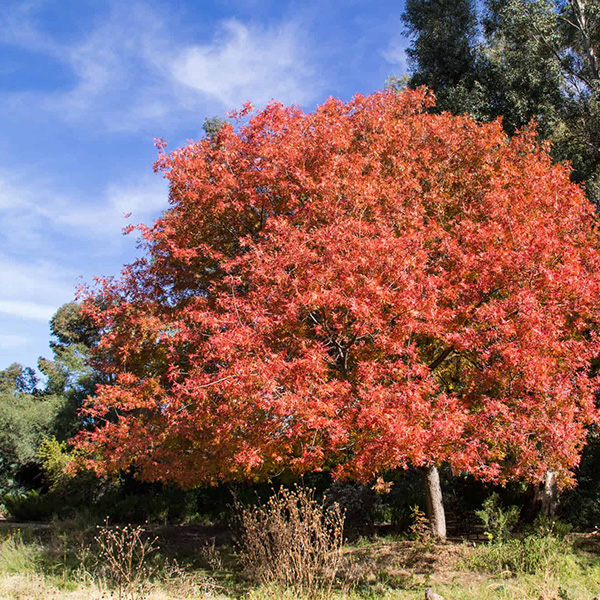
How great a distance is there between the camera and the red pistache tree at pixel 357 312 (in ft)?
23.2

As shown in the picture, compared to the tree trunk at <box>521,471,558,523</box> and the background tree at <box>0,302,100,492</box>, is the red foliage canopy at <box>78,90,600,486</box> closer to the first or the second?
the tree trunk at <box>521,471,558,523</box>

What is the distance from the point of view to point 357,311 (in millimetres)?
7043

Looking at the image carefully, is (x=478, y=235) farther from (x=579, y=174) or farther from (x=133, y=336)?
(x=579, y=174)

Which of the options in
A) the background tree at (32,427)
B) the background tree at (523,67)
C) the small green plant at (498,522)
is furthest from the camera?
the background tree at (32,427)

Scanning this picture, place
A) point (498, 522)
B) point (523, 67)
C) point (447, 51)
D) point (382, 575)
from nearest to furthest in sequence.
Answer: point (382, 575)
point (498, 522)
point (523, 67)
point (447, 51)

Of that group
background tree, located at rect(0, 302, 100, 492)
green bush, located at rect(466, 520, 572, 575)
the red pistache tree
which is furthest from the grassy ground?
background tree, located at rect(0, 302, 100, 492)

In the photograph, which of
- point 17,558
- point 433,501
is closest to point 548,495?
point 433,501

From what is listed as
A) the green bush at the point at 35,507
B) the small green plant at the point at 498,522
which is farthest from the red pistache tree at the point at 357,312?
the green bush at the point at 35,507

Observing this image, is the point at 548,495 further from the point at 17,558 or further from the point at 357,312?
the point at 17,558

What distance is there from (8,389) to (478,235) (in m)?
52.0

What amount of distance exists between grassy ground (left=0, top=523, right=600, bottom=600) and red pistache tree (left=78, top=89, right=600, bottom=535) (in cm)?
144

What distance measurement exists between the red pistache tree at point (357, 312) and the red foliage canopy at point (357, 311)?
4 centimetres

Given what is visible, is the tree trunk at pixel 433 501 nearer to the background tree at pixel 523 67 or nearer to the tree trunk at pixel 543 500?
the tree trunk at pixel 543 500

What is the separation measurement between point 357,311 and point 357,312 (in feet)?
0.12
